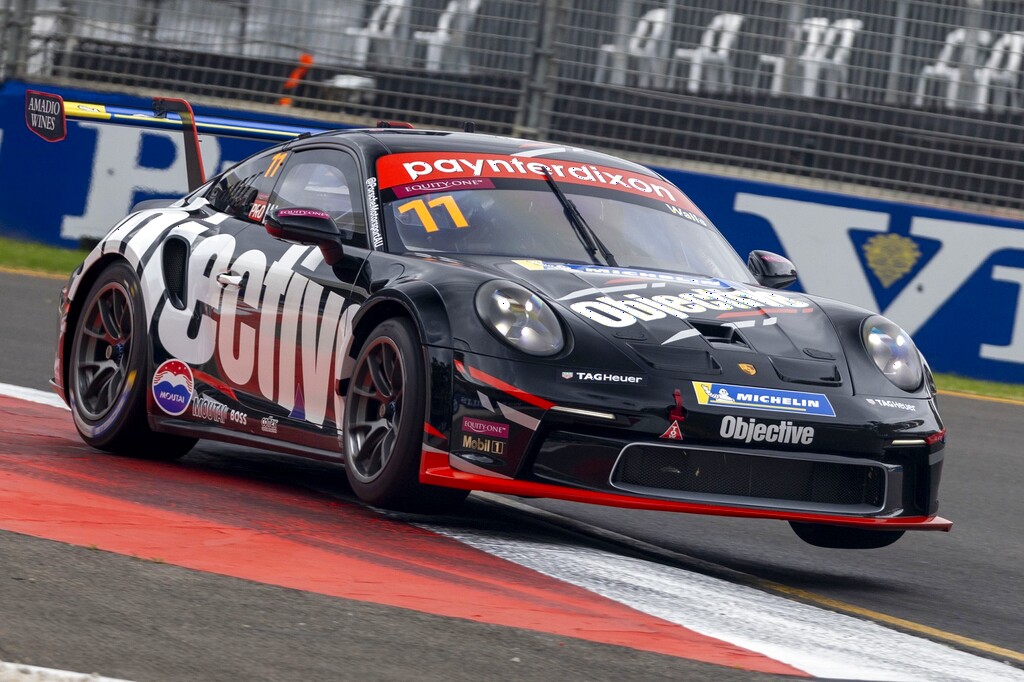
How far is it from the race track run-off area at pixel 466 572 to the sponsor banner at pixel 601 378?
1.71 ft

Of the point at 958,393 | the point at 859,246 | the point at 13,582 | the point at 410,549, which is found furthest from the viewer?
the point at 859,246

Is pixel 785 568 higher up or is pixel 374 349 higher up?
pixel 374 349

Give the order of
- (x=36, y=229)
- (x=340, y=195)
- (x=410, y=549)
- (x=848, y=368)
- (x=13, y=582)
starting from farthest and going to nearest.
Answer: (x=36, y=229) < (x=340, y=195) < (x=848, y=368) < (x=410, y=549) < (x=13, y=582)

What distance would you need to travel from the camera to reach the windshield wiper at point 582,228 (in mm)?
5746

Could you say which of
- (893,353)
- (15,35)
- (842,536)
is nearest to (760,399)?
(893,353)

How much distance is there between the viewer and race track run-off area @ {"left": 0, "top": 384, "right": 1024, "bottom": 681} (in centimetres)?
389

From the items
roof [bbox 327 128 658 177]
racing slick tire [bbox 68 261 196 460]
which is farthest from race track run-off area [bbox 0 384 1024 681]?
roof [bbox 327 128 658 177]

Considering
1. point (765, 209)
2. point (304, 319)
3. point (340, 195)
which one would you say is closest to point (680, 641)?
point (304, 319)

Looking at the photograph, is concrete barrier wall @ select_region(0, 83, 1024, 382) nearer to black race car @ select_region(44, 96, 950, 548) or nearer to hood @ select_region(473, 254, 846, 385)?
black race car @ select_region(44, 96, 950, 548)

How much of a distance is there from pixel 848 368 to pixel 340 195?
1.99 m

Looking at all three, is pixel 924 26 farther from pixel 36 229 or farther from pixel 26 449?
pixel 26 449

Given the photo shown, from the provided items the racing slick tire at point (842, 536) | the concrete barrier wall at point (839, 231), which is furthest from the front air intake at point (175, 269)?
the concrete barrier wall at point (839, 231)

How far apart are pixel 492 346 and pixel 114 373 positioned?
90.0 inches

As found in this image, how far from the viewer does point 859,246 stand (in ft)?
38.4
